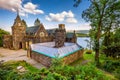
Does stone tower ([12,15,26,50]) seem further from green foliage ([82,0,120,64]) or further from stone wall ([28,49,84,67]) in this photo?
green foliage ([82,0,120,64])

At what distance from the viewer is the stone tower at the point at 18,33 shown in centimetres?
3081

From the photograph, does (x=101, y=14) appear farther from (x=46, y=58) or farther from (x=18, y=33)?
(x=18, y=33)

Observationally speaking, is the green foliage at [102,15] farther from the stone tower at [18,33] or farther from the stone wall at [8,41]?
the stone wall at [8,41]

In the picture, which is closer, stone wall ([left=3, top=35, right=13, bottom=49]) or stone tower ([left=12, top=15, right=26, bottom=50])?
stone tower ([left=12, top=15, right=26, bottom=50])

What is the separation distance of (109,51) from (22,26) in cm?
2465

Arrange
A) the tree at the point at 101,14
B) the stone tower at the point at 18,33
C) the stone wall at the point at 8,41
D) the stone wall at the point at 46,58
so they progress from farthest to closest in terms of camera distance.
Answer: the stone wall at the point at 8,41, the stone tower at the point at 18,33, the stone wall at the point at 46,58, the tree at the point at 101,14

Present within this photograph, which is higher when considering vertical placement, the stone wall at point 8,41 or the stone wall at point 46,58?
the stone wall at point 8,41

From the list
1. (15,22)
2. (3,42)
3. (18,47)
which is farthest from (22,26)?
(3,42)

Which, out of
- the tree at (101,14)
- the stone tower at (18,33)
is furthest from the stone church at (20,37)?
the tree at (101,14)

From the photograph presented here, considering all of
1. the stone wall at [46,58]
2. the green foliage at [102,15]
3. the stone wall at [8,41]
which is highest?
the green foliage at [102,15]

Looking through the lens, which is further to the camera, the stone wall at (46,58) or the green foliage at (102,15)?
the stone wall at (46,58)

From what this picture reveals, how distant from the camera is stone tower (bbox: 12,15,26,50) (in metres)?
30.8

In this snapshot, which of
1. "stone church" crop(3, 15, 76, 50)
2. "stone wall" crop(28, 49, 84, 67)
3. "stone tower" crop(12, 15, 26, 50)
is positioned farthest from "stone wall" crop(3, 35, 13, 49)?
"stone wall" crop(28, 49, 84, 67)

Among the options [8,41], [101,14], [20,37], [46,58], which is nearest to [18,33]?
[20,37]
